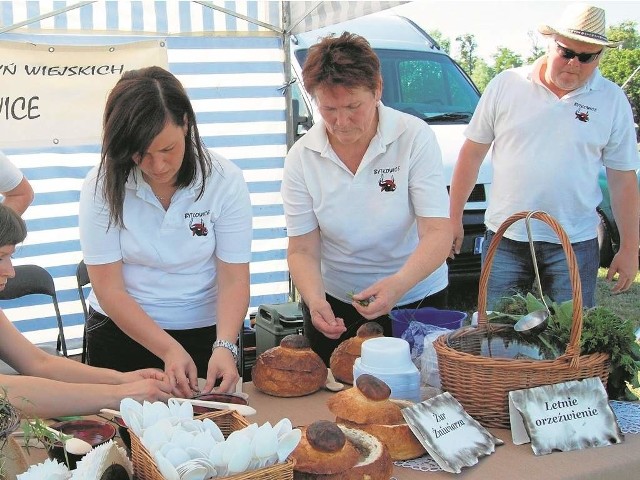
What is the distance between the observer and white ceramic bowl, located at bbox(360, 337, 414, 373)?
1.63m

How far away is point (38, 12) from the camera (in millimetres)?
3754

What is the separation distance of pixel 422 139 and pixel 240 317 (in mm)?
792

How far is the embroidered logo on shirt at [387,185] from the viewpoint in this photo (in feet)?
7.43

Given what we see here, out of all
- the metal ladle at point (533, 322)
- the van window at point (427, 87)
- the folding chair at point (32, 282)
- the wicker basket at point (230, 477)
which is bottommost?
the folding chair at point (32, 282)

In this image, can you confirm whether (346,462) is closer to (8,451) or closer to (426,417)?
(426,417)

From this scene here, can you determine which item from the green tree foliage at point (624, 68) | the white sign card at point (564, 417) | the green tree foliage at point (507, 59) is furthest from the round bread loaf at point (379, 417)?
the green tree foliage at point (507, 59)

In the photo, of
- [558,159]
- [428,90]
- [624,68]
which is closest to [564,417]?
[558,159]

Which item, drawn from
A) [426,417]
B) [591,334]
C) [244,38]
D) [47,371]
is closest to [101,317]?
[47,371]

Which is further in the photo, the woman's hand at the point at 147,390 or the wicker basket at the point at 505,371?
the woman's hand at the point at 147,390

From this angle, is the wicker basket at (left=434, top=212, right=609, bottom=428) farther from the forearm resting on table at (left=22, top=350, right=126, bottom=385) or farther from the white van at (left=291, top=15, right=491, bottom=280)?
the white van at (left=291, top=15, right=491, bottom=280)

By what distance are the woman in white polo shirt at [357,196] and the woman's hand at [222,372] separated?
0.27 metres

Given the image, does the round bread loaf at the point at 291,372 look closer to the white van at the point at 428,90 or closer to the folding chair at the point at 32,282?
the folding chair at the point at 32,282

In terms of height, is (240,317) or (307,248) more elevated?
(307,248)

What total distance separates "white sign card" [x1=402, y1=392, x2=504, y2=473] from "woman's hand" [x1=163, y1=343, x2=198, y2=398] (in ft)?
1.94
